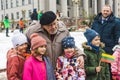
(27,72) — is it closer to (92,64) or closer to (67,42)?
(67,42)

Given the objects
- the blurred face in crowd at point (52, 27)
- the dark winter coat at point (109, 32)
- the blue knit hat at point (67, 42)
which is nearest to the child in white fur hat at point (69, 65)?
the blue knit hat at point (67, 42)

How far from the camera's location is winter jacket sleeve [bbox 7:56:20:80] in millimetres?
4801

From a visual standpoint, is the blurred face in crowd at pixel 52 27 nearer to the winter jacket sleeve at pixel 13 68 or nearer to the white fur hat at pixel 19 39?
the white fur hat at pixel 19 39

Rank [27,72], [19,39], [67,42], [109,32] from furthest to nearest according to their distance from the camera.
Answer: [109,32]
[67,42]
[19,39]
[27,72]

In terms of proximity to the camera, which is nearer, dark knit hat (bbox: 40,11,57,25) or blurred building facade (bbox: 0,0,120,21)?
dark knit hat (bbox: 40,11,57,25)

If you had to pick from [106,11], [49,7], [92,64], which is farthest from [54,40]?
[49,7]

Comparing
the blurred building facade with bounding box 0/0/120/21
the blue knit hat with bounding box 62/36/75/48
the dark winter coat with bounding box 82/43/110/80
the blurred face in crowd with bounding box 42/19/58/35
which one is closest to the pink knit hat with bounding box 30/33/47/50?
the blurred face in crowd with bounding box 42/19/58/35

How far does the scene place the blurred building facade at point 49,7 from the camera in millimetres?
71450

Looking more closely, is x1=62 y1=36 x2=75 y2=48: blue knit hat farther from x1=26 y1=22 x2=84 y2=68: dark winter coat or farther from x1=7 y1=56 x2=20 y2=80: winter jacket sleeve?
x1=7 y1=56 x2=20 y2=80: winter jacket sleeve

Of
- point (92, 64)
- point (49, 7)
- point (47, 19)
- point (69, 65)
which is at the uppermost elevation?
point (47, 19)

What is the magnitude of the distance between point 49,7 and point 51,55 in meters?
66.5

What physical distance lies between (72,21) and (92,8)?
90.0 ft

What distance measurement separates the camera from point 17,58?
4.91m

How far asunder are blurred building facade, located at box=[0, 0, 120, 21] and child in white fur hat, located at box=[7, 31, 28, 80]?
64.0 metres
